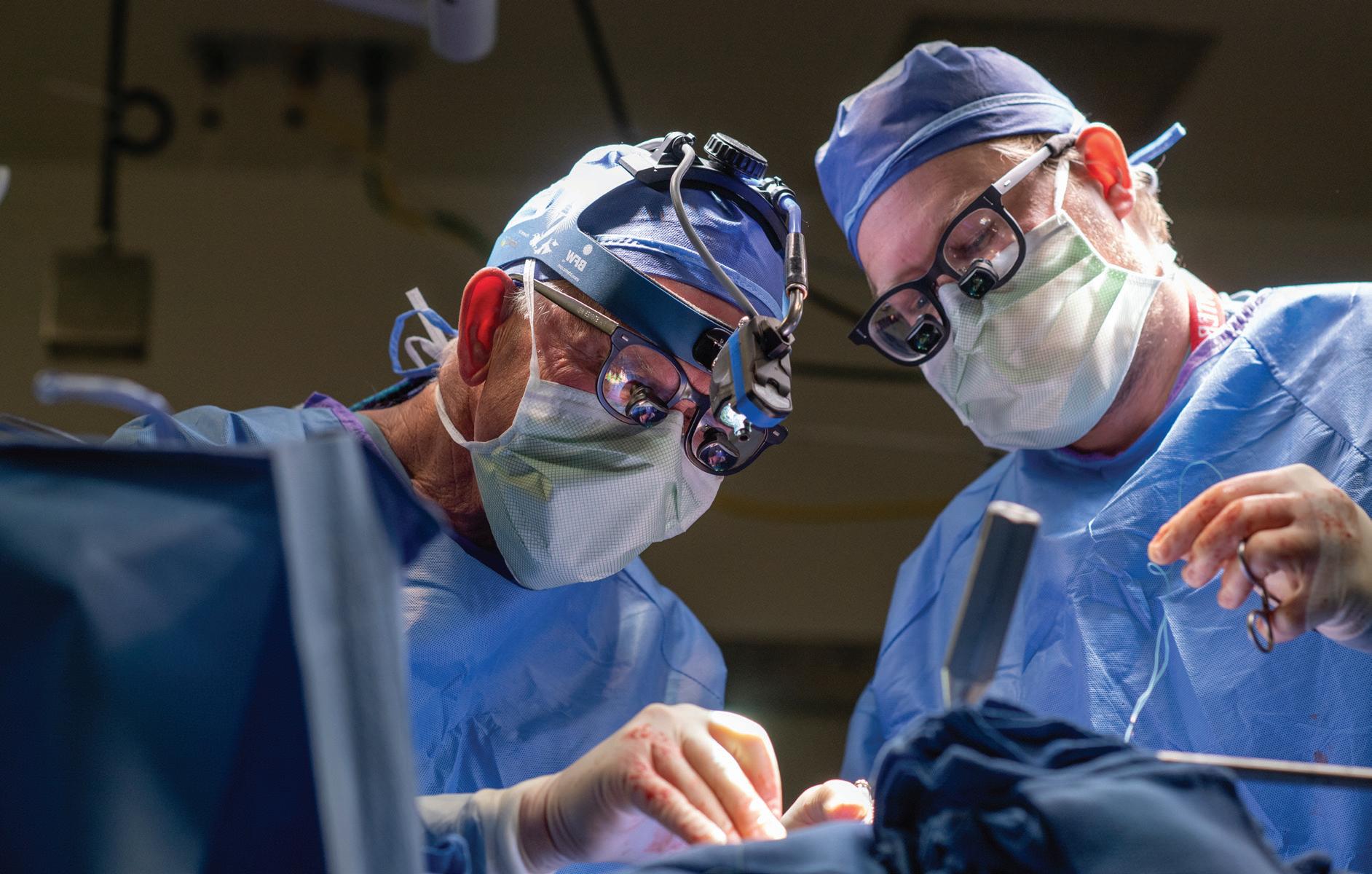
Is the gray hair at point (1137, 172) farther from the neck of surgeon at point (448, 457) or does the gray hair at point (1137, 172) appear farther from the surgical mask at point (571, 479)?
the neck of surgeon at point (448, 457)

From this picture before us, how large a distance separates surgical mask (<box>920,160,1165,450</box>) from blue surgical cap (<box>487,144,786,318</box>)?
0.31m

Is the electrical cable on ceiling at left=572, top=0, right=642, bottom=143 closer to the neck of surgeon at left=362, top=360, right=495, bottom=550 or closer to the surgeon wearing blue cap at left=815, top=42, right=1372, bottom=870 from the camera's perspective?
the surgeon wearing blue cap at left=815, top=42, right=1372, bottom=870

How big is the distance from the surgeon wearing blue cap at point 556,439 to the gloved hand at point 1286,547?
613 millimetres

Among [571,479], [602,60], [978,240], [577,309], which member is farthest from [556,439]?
[602,60]

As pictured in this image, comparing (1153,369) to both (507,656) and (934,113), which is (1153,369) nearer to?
(934,113)

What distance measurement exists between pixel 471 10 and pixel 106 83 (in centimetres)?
193

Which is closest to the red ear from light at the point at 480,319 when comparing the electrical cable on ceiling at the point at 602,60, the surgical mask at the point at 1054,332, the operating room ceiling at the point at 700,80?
the surgical mask at the point at 1054,332

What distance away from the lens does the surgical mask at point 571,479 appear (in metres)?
1.61

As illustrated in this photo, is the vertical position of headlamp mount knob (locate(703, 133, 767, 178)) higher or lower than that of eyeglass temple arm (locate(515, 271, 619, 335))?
higher

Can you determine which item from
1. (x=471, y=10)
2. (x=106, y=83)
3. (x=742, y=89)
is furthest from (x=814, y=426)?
(x=106, y=83)

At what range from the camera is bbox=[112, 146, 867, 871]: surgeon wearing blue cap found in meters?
1.61

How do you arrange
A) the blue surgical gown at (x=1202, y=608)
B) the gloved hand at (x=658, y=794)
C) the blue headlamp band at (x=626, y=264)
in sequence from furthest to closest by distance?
the blue headlamp band at (x=626, y=264), the blue surgical gown at (x=1202, y=608), the gloved hand at (x=658, y=794)

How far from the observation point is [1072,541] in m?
1.75

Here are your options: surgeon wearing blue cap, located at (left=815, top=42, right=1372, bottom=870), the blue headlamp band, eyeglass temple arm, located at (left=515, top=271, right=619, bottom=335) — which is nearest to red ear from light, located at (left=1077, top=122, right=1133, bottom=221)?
surgeon wearing blue cap, located at (left=815, top=42, right=1372, bottom=870)
